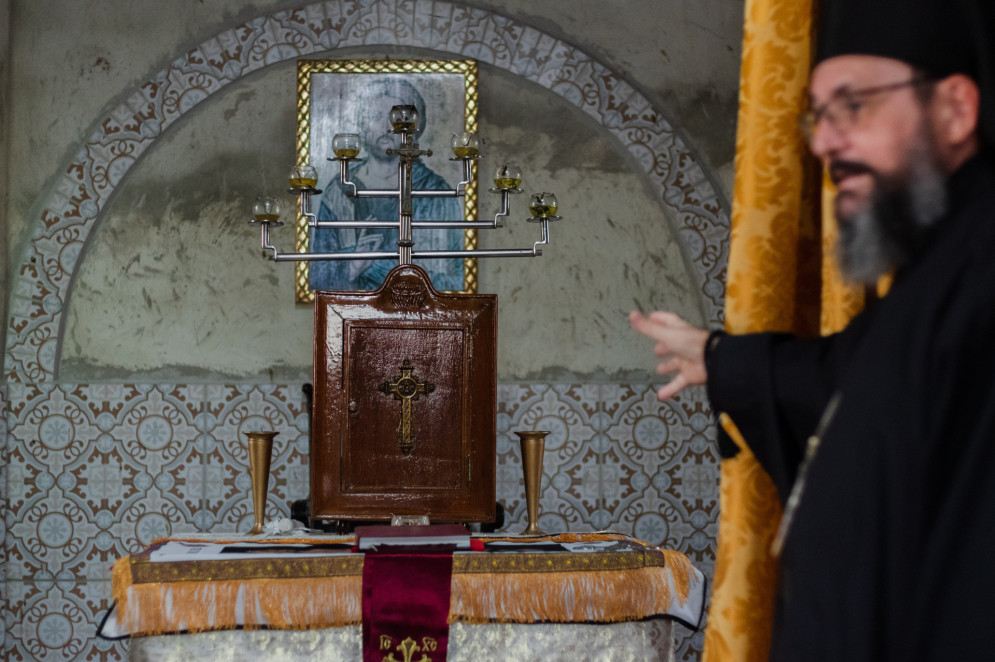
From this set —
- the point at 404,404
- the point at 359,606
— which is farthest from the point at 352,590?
the point at 404,404

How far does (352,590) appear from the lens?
2543 millimetres

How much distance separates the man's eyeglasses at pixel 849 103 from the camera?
3.84 ft

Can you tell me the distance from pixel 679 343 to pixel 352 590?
4.90ft

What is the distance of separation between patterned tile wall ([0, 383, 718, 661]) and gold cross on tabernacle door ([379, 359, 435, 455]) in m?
0.84

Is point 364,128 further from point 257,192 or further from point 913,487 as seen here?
point 913,487

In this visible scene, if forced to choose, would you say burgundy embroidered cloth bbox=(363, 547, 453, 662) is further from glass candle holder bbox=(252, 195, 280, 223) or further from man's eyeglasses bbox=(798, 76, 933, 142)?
man's eyeglasses bbox=(798, 76, 933, 142)

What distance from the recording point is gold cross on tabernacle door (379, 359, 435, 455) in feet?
10.8

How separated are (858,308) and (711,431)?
279 cm

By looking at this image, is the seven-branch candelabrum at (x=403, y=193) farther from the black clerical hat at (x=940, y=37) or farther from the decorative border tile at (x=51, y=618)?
the black clerical hat at (x=940, y=37)

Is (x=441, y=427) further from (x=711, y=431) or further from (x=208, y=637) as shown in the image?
(x=711, y=431)

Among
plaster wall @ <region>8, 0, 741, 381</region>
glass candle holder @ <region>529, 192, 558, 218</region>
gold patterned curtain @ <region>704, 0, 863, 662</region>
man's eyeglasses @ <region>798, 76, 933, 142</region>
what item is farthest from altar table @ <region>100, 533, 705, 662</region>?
man's eyeglasses @ <region>798, 76, 933, 142</region>

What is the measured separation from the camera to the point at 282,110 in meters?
4.20

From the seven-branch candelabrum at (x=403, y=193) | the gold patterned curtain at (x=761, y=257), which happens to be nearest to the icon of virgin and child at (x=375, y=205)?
the seven-branch candelabrum at (x=403, y=193)

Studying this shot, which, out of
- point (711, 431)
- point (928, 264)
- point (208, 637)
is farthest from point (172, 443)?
point (928, 264)
